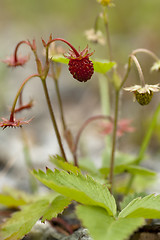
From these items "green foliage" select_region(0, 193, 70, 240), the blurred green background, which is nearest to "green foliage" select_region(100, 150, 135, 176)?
"green foliage" select_region(0, 193, 70, 240)

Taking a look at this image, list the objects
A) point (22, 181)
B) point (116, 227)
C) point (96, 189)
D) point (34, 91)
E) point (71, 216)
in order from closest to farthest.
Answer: point (116, 227) → point (96, 189) → point (71, 216) → point (22, 181) → point (34, 91)

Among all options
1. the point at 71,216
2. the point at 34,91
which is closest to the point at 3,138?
the point at 34,91

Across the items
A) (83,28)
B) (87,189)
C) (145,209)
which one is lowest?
(145,209)

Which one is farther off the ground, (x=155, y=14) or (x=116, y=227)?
(x=155, y=14)

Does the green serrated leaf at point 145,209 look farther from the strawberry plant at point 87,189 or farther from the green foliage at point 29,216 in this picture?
the green foliage at point 29,216

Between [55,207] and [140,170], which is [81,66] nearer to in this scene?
[55,207]

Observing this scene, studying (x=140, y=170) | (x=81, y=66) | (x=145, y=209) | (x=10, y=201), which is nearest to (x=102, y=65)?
(x=81, y=66)

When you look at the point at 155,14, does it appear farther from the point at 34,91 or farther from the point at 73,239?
the point at 73,239
